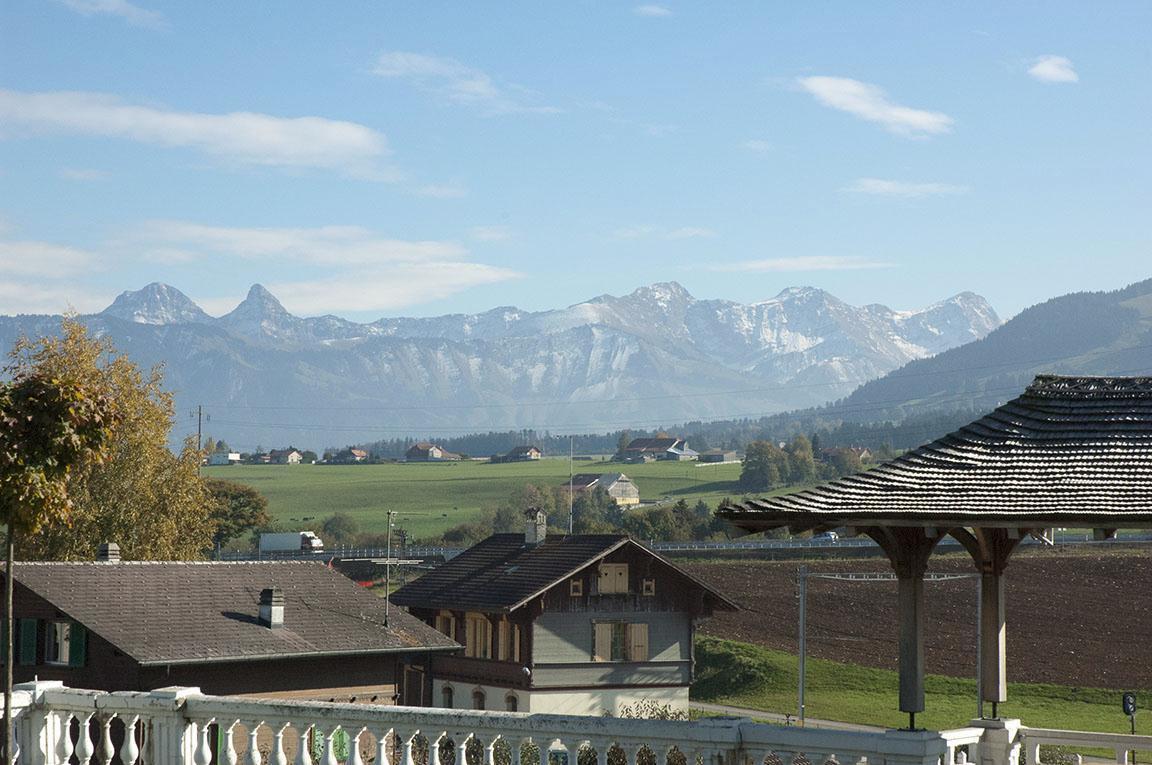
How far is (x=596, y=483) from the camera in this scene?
192500mm

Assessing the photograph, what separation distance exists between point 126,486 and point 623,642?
1785 centimetres

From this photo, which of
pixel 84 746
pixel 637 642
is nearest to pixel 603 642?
pixel 637 642

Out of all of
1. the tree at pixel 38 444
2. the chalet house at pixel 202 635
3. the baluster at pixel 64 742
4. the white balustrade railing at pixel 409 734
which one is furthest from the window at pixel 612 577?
the tree at pixel 38 444

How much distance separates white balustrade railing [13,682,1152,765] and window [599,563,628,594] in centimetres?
3979

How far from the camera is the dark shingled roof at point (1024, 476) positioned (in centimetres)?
1411

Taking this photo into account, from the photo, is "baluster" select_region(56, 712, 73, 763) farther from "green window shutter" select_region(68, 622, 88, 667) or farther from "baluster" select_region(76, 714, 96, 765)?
"green window shutter" select_region(68, 622, 88, 667)

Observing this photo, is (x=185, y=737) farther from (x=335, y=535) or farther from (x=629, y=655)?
(x=335, y=535)

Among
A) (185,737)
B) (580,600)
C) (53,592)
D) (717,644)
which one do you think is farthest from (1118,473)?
(717,644)

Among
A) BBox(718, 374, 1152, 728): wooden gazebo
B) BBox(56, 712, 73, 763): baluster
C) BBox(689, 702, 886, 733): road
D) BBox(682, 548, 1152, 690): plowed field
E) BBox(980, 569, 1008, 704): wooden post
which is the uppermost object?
BBox(718, 374, 1152, 728): wooden gazebo

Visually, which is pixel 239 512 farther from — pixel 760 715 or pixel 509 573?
pixel 760 715

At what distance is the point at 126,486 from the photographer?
5047cm

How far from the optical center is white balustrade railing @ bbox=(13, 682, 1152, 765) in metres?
11.8

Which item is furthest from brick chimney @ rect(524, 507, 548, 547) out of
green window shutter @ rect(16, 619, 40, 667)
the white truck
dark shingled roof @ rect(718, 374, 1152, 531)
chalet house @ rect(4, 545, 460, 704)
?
the white truck

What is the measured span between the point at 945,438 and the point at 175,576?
90.5 feet
